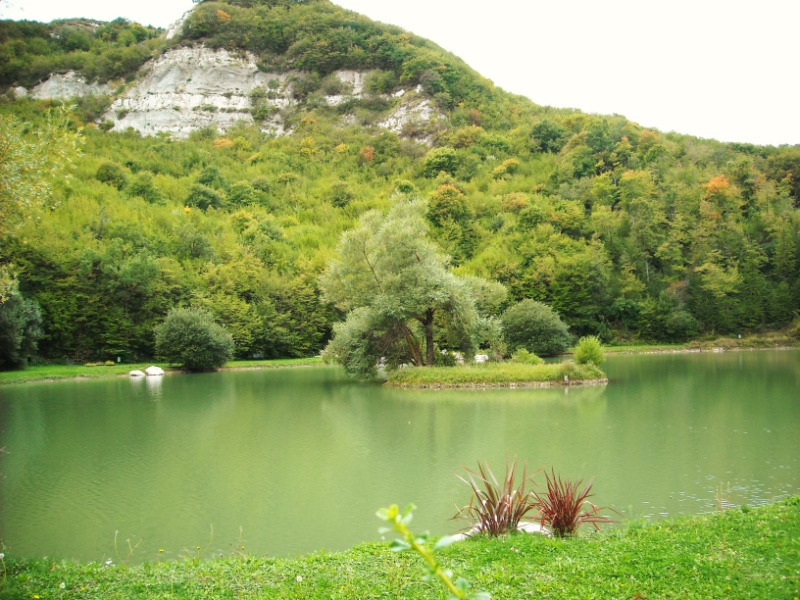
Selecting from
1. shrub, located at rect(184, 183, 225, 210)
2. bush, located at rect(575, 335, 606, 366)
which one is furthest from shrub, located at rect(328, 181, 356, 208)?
bush, located at rect(575, 335, 606, 366)

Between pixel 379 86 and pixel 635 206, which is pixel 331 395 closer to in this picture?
pixel 635 206

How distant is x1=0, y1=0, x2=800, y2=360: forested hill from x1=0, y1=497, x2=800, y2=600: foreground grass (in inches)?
1277

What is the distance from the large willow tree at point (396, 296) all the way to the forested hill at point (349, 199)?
57.6 ft

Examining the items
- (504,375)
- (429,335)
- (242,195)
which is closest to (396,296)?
(429,335)

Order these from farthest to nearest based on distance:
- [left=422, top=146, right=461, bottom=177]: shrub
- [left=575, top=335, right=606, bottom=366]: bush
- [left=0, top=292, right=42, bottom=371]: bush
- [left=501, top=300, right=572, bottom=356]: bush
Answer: [left=422, top=146, right=461, bottom=177]: shrub < [left=501, top=300, right=572, bottom=356]: bush < [left=0, top=292, right=42, bottom=371]: bush < [left=575, top=335, right=606, bottom=366]: bush

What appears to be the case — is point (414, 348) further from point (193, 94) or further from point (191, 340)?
point (193, 94)

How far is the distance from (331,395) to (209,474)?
12.9m

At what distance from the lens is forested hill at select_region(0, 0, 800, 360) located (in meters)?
45.2

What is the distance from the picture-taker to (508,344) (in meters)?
37.5

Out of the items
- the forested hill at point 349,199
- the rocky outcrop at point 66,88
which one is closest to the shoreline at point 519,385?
the forested hill at point 349,199

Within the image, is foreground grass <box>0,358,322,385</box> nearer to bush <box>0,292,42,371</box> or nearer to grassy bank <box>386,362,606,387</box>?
bush <box>0,292,42,371</box>

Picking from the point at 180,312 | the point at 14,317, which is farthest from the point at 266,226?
the point at 14,317

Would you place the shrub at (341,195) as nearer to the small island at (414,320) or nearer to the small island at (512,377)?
the small island at (414,320)

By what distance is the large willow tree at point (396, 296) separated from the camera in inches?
1064
